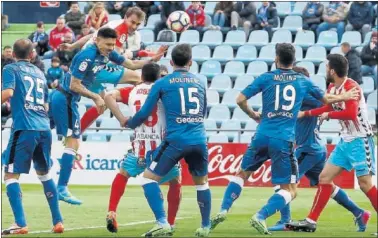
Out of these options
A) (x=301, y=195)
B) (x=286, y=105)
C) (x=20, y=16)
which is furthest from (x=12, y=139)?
(x=20, y=16)

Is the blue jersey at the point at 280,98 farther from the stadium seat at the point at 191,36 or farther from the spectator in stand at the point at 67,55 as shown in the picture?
the stadium seat at the point at 191,36

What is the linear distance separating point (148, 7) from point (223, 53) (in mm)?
2910

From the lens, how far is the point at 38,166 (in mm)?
12727

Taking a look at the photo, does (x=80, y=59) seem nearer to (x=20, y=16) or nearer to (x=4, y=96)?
(x=4, y=96)

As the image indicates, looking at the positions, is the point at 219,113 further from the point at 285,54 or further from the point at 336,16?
the point at 285,54

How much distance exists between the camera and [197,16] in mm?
29094

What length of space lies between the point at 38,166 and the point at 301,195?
9036 millimetres

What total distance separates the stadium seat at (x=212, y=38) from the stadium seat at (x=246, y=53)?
761 millimetres

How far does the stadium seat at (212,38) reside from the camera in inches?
1147

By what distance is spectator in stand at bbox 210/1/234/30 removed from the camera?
29172mm

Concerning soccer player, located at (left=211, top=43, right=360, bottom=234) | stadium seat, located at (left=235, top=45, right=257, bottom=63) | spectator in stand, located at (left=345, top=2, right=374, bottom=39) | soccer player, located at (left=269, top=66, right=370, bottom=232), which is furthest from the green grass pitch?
stadium seat, located at (left=235, top=45, right=257, bottom=63)

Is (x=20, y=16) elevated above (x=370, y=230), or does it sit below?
above

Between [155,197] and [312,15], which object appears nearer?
[155,197]

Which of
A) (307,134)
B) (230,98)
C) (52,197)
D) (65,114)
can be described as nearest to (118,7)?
(230,98)
